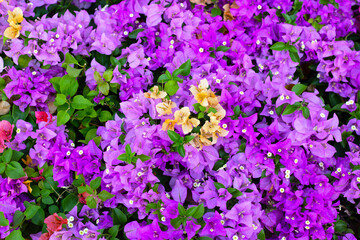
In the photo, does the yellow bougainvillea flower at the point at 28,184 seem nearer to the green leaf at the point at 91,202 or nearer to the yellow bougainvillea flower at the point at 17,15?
the green leaf at the point at 91,202

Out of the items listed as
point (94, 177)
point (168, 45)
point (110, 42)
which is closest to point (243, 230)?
point (94, 177)

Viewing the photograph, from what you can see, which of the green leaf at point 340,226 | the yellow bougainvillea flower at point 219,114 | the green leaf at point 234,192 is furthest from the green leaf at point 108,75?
the green leaf at point 340,226

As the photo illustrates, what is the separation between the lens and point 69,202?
164cm

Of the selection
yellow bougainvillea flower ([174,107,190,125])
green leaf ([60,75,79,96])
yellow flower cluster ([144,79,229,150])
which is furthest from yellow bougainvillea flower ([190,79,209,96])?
green leaf ([60,75,79,96])

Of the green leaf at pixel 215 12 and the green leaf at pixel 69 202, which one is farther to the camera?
the green leaf at pixel 215 12

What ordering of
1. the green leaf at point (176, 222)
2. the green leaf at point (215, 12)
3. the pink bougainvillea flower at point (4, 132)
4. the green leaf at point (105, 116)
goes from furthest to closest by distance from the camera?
1. the green leaf at point (215, 12)
2. the green leaf at point (105, 116)
3. the pink bougainvillea flower at point (4, 132)
4. the green leaf at point (176, 222)

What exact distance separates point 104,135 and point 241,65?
0.79 metres

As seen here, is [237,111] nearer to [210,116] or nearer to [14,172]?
[210,116]

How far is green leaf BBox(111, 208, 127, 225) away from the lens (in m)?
1.59

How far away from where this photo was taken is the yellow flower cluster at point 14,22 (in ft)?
6.01

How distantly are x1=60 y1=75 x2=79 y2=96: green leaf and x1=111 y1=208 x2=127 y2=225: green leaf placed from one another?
0.58 m

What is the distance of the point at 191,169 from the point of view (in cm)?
166

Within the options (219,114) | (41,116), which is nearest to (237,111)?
(219,114)

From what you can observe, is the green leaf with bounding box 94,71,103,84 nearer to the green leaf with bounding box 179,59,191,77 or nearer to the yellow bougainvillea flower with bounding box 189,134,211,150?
the green leaf with bounding box 179,59,191,77
